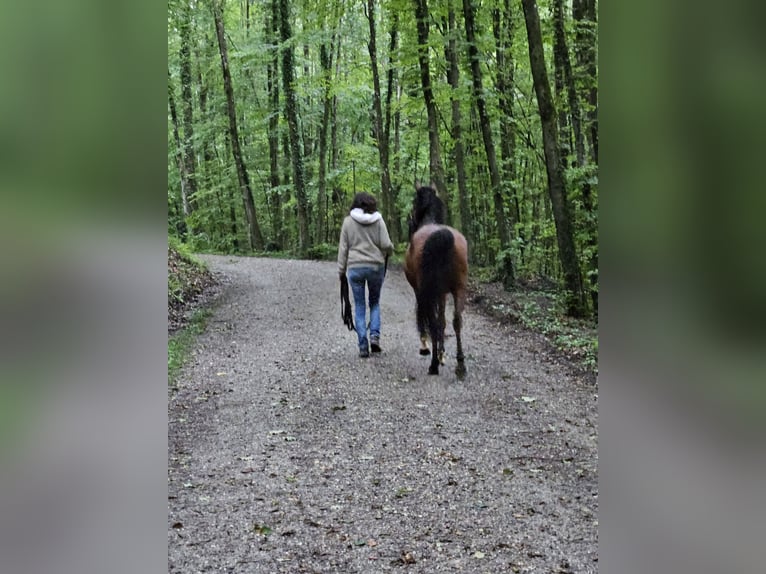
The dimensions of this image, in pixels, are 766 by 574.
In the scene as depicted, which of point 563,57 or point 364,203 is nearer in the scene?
point 364,203

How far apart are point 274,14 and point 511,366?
7.79m

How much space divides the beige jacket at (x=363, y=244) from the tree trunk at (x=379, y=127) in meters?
5.04

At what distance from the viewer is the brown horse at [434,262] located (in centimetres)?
443

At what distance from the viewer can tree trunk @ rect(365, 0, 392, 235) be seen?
29.5ft

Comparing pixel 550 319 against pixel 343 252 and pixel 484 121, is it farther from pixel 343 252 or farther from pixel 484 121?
pixel 484 121

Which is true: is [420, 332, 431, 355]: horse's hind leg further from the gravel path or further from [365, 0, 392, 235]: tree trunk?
[365, 0, 392, 235]: tree trunk

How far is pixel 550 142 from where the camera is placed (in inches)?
207

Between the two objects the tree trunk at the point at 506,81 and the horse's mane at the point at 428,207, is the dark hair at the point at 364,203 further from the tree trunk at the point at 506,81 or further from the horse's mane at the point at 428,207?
the tree trunk at the point at 506,81

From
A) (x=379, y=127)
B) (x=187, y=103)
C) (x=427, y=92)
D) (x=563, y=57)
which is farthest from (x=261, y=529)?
(x=187, y=103)

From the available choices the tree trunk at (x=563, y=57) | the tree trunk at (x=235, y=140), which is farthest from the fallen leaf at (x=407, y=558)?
the tree trunk at (x=235, y=140)

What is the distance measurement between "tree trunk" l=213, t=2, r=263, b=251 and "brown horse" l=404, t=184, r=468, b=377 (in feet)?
22.1

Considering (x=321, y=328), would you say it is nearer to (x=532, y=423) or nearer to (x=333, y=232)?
(x=532, y=423)

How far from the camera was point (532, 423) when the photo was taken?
159 inches

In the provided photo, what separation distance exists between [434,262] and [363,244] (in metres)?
0.78
